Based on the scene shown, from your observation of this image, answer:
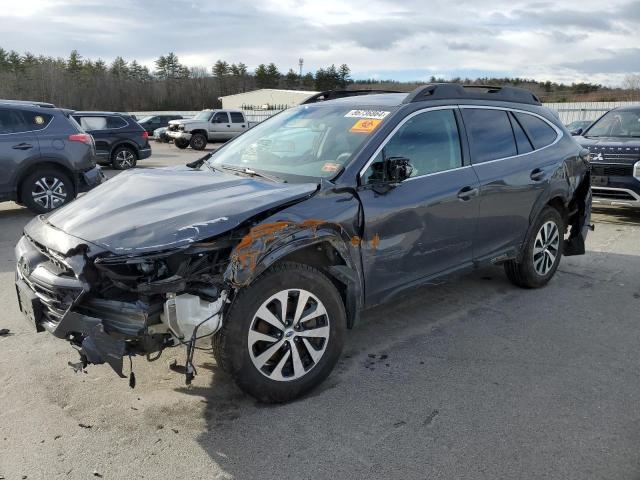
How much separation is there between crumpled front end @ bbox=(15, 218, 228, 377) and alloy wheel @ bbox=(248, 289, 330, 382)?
33cm

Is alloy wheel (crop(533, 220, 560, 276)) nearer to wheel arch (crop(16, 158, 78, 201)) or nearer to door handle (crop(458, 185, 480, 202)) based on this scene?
door handle (crop(458, 185, 480, 202))

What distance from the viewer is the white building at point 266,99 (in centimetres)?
5938

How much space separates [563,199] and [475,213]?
1630 mm

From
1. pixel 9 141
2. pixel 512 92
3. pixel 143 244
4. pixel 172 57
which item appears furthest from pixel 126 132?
pixel 172 57

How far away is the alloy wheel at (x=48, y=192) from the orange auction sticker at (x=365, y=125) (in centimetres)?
674

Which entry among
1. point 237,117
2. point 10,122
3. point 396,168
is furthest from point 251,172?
point 237,117

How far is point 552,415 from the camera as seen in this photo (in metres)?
3.16

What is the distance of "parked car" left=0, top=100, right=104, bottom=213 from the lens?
8.43m

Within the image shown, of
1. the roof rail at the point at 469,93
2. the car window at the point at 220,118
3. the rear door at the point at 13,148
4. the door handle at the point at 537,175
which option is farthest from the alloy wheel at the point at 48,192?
the car window at the point at 220,118

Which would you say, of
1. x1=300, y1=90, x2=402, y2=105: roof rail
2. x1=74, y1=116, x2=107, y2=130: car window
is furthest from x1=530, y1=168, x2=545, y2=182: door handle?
x1=74, y1=116, x2=107, y2=130: car window

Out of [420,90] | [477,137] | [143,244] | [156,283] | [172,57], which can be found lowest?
[156,283]

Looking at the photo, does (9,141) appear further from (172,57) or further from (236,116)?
(172,57)

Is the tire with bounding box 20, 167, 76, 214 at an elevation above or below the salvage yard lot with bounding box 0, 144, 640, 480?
above

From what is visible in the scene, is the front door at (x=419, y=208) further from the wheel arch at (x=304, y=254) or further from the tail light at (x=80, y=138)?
the tail light at (x=80, y=138)
